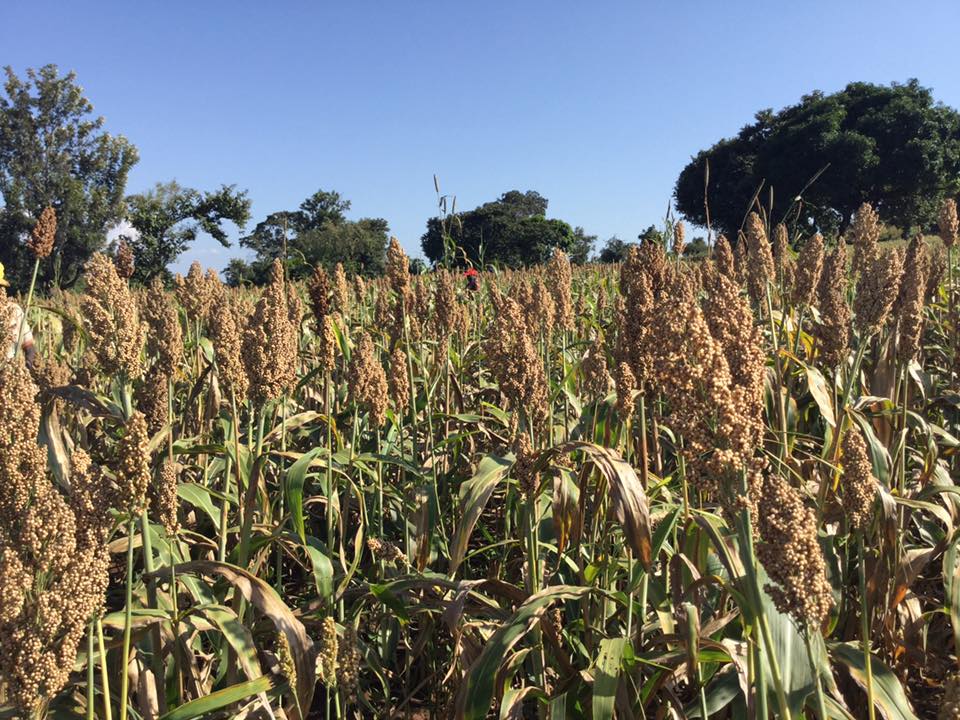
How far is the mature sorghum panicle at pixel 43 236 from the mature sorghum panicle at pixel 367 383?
1.14 metres

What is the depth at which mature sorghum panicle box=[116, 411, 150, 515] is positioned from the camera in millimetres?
1307

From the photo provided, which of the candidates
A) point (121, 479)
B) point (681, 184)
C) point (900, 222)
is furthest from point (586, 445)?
point (681, 184)

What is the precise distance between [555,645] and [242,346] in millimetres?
1571

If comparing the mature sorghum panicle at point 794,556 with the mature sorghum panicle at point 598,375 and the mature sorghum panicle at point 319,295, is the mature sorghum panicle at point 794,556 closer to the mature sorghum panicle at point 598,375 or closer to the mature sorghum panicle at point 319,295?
the mature sorghum panicle at point 598,375

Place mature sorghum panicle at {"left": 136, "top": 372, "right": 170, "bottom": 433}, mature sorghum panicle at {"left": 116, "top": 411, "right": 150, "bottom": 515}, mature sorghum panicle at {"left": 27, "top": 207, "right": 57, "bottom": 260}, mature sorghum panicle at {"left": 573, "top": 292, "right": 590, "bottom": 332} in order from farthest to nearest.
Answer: mature sorghum panicle at {"left": 573, "top": 292, "right": 590, "bottom": 332}, mature sorghum panicle at {"left": 136, "top": 372, "right": 170, "bottom": 433}, mature sorghum panicle at {"left": 27, "top": 207, "right": 57, "bottom": 260}, mature sorghum panicle at {"left": 116, "top": 411, "right": 150, "bottom": 515}

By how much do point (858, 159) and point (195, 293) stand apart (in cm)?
4312

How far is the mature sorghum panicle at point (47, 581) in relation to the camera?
1.13m

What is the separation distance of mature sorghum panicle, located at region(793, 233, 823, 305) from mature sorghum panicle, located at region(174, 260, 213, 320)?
10.4 feet

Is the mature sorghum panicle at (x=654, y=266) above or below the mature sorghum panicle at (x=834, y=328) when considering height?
above

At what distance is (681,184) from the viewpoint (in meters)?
49.3

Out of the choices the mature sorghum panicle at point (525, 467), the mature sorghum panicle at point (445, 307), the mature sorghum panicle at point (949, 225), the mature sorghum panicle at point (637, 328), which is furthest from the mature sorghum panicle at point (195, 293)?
the mature sorghum panicle at point (949, 225)

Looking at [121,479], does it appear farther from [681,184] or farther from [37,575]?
[681,184]

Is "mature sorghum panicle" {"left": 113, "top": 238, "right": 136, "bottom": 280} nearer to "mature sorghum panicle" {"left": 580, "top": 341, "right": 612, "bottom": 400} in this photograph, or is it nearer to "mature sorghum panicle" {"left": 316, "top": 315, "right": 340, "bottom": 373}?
"mature sorghum panicle" {"left": 316, "top": 315, "right": 340, "bottom": 373}

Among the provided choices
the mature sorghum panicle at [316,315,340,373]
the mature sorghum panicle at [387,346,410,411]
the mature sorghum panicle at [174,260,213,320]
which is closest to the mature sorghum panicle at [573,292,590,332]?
the mature sorghum panicle at [174,260,213,320]
